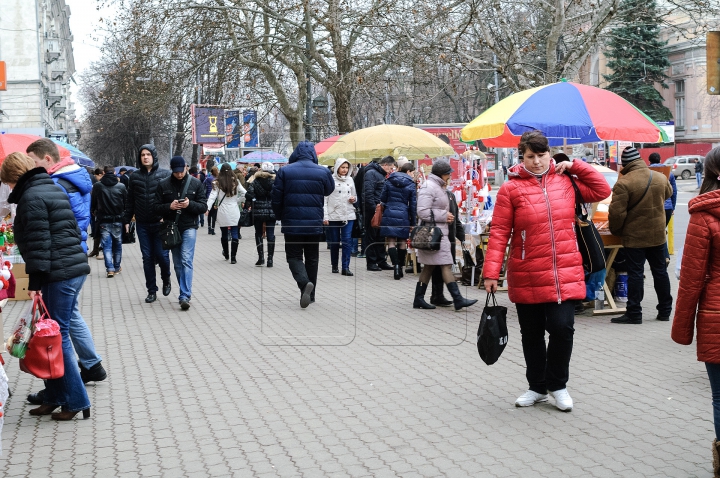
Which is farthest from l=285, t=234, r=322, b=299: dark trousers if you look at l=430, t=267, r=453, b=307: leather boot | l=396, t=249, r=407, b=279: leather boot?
l=396, t=249, r=407, b=279: leather boot

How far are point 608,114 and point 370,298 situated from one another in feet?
12.9

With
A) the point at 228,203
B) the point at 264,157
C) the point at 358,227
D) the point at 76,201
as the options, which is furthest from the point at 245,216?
the point at 76,201

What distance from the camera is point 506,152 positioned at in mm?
53031

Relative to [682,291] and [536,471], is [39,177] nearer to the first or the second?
[536,471]

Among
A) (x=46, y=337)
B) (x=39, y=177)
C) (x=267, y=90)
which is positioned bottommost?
(x=46, y=337)

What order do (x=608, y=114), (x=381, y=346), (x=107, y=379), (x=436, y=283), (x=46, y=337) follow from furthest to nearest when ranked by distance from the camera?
(x=436, y=283) < (x=608, y=114) < (x=381, y=346) < (x=107, y=379) < (x=46, y=337)

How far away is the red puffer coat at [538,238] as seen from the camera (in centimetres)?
588

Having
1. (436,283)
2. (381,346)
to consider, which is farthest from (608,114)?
(381,346)

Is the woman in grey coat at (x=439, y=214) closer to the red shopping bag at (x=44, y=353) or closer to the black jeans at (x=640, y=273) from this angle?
the black jeans at (x=640, y=273)

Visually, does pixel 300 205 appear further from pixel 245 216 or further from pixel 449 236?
pixel 245 216

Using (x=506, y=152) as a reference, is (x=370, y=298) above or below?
below

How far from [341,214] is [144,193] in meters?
4.10

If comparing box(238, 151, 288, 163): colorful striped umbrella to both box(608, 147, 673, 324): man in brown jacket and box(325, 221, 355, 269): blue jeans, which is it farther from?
box(608, 147, 673, 324): man in brown jacket

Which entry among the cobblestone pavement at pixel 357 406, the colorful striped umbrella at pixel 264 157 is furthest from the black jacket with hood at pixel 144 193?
the colorful striped umbrella at pixel 264 157
